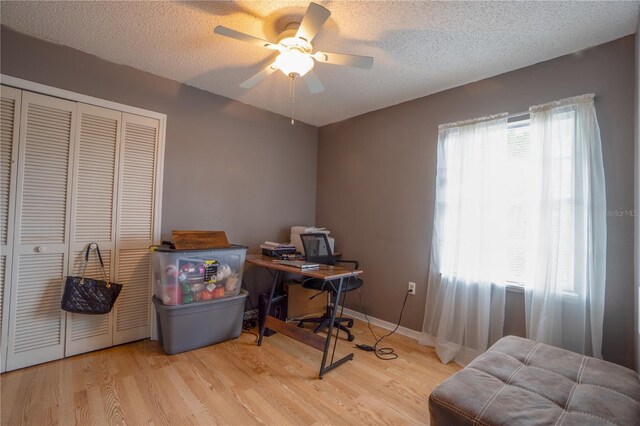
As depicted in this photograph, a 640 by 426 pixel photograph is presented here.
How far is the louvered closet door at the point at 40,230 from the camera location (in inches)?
77.9

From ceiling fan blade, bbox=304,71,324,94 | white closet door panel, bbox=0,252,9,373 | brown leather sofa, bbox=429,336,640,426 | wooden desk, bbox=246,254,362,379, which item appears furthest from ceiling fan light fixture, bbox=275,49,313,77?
white closet door panel, bbox=0,252,9,373

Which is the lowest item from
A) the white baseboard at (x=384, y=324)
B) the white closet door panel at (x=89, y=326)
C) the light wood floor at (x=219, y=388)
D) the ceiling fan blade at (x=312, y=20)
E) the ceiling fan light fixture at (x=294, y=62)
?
the light wood floor at (x=219, y=388)

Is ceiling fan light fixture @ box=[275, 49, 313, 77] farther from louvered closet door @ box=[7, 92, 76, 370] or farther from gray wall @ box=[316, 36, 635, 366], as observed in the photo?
louvered closet door @ box=[7, 92, 76, 370]

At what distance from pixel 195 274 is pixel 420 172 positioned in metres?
2.27

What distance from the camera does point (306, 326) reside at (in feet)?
9.71

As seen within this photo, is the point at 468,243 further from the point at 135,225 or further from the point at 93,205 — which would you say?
the point at 93,205

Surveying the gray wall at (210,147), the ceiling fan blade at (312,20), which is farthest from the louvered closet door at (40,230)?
the ceiling fan blade at (312,20)

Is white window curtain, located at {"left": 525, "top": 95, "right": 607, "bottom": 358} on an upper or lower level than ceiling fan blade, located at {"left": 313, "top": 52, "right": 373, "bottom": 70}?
lower

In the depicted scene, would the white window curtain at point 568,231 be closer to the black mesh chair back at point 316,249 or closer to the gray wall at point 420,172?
the gray wall at point 420,172

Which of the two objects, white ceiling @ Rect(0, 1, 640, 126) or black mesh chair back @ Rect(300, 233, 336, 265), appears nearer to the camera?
white ceiling @ Rect(0, 1, 640, 126)

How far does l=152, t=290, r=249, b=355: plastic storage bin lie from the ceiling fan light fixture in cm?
192

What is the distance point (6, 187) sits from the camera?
6.34 ft

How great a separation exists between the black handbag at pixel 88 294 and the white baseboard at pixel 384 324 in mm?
2332

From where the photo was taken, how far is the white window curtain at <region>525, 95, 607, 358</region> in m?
1.81
